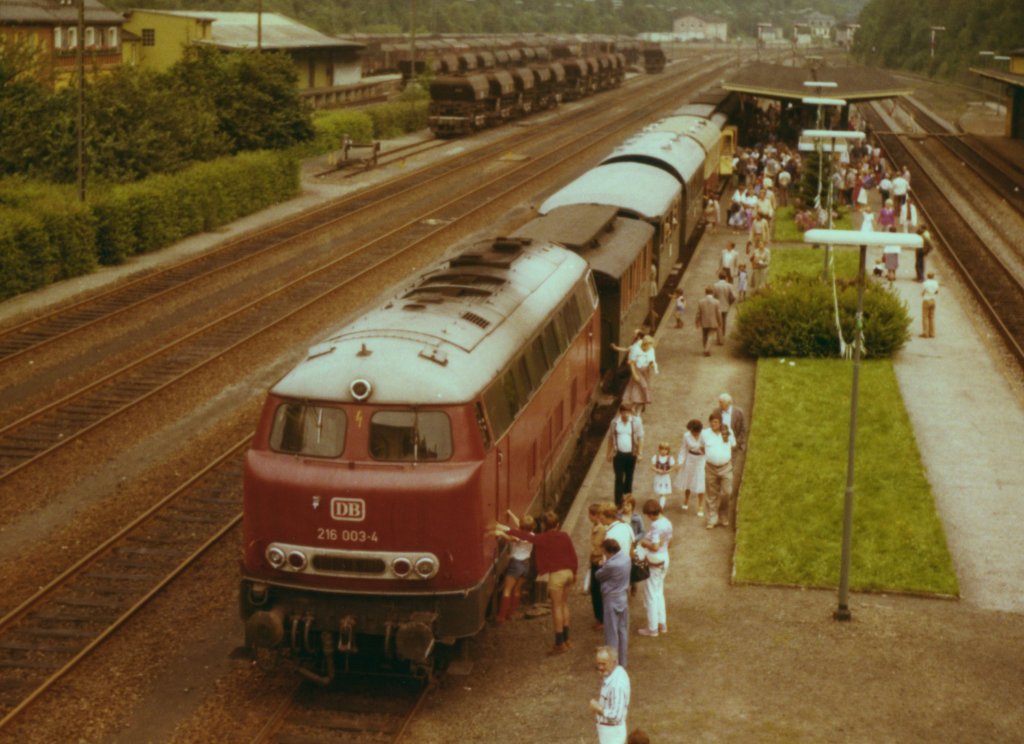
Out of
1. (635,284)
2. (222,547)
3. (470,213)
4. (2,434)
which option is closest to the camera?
(222,547)

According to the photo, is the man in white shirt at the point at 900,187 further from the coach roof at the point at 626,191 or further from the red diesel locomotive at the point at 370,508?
the red diesel locomotive at the point at 370,508

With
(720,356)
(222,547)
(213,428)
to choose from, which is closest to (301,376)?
(222,547)

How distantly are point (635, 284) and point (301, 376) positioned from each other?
13.8 meters

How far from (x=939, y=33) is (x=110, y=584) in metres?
130

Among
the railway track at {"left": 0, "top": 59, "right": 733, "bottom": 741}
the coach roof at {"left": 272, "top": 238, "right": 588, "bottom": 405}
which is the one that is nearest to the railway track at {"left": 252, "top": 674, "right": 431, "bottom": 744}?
the railway track at {"left": 0, "top": 59, "right": 733, "bottom": 741}

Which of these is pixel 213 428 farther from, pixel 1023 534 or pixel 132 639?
pixel 1023 534

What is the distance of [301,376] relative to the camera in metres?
13.8

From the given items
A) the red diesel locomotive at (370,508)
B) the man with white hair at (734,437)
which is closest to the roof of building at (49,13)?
the man with white hair at (734,437)

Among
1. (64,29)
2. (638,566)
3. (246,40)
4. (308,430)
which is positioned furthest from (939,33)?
(308,430)

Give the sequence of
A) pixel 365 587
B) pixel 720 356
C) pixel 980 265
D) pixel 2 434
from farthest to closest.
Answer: pixel 980 265, pixel 720 356, pixel 2 434, pixel 365 587

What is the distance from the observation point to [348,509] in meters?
13.3

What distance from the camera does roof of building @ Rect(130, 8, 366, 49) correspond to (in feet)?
255

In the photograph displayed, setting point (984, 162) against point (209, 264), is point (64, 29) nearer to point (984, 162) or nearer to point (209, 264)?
point (209, 264)

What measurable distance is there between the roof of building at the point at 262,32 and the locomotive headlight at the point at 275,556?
2528 inches
